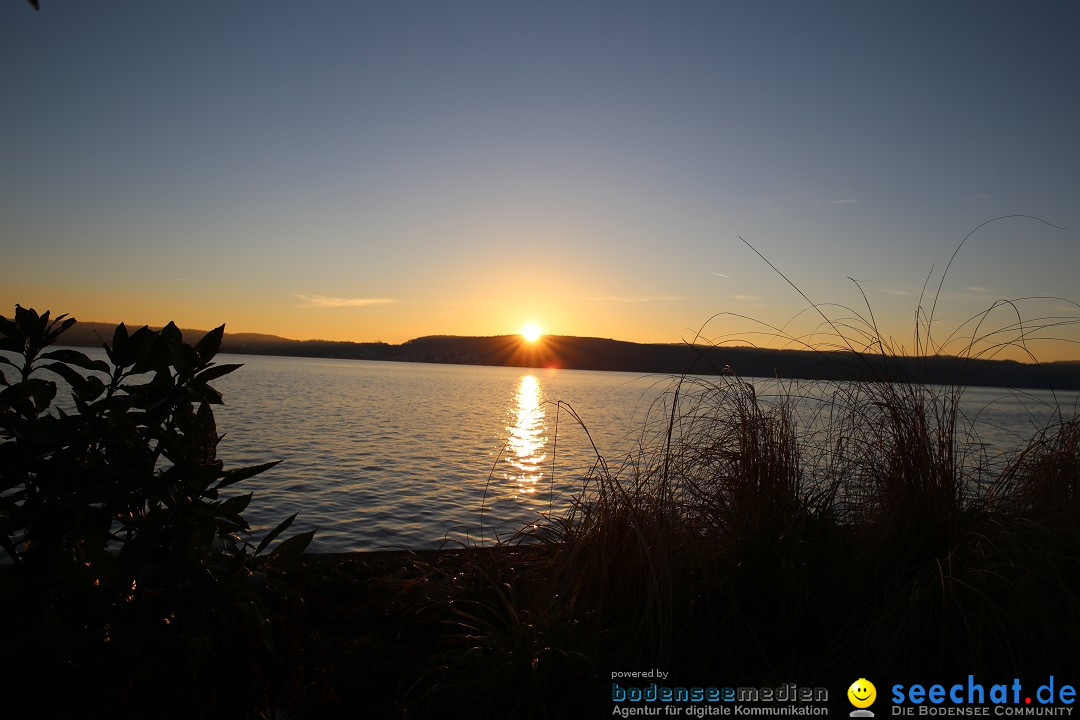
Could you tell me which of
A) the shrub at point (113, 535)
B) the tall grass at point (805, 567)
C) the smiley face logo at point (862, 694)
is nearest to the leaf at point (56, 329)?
the shrub at point (113, 535)

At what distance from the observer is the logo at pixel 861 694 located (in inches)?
109

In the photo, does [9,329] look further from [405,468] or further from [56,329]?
[405,468]

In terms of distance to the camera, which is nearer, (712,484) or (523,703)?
(523,703)

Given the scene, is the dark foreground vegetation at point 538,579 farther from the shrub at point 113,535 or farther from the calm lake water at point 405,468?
the calm lake water at point 405,468

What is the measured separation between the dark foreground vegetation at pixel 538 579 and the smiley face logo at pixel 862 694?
13 centimetres

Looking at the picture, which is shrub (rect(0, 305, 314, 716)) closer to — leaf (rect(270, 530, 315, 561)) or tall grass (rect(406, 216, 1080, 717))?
leaf (rect(270, 530, 315, 561))

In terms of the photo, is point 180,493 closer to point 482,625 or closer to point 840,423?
point 482,625

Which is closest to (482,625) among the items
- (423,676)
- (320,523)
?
(423,676)

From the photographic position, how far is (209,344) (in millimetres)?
2656

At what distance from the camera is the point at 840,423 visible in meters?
4.65

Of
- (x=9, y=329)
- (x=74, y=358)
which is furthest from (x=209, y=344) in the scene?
(x=9, y=329)

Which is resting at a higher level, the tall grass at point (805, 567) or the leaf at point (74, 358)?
the leaf at point (74, 358)

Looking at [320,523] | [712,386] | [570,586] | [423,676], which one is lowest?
[320,523]

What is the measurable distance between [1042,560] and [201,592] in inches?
148
